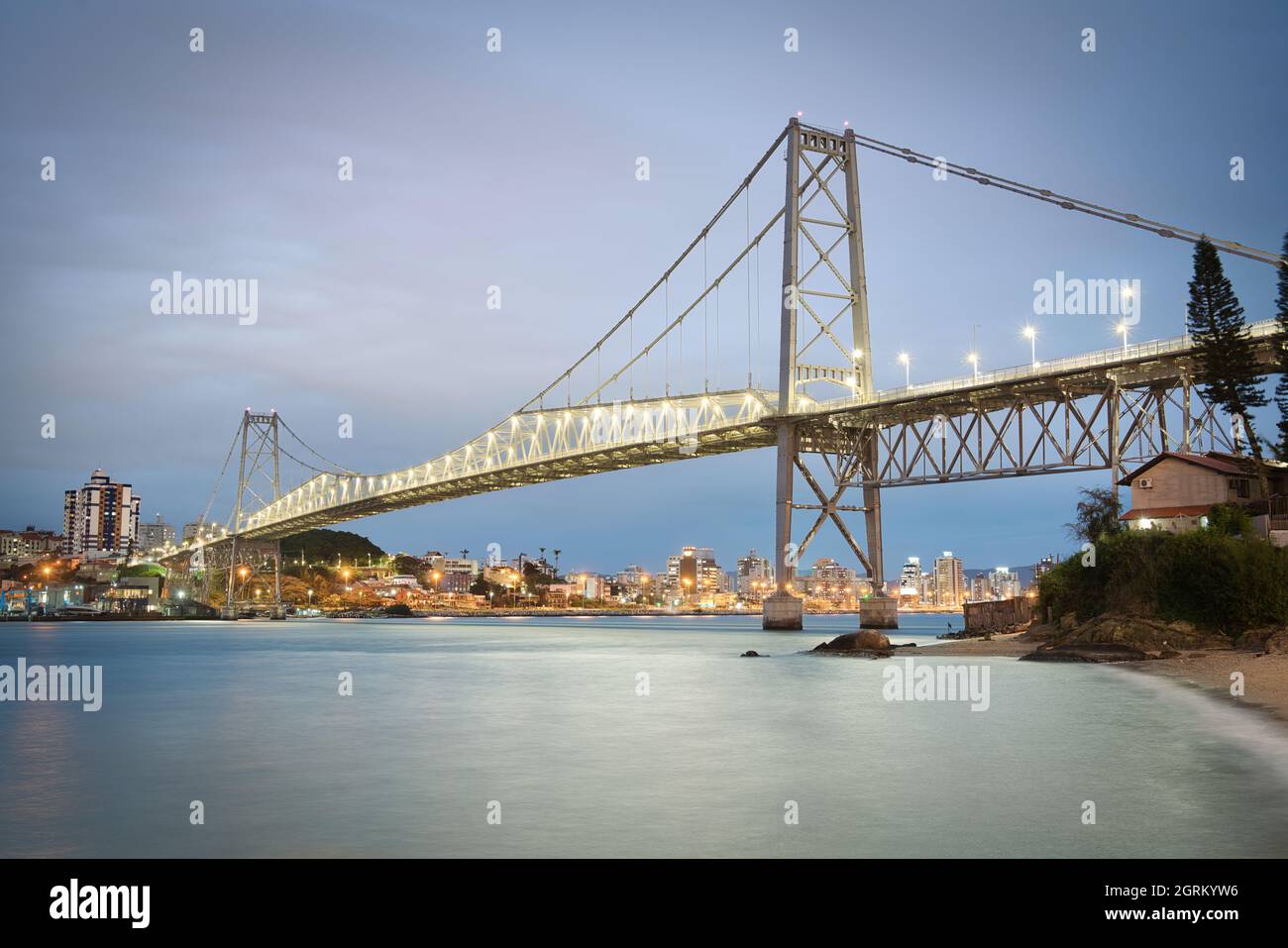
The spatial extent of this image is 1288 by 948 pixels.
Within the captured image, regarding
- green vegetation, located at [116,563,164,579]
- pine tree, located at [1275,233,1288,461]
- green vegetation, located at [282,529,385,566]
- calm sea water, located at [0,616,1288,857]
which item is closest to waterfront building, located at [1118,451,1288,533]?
pine tree, located at [1275,233,1288,461]

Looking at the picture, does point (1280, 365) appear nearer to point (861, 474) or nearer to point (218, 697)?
point (861, 474)

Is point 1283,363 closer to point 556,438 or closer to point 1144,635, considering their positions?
point 1144,635

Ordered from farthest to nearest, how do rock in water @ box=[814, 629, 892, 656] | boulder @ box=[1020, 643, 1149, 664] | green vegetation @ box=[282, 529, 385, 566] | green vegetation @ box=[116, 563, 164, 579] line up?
green vegetation @ box=[282, 529, 385, 566] → green vegetation @ box=[116, 563, 164, 579] → rock in water @ box=[814, 629, 892, 656] → boulder @ box=[1020, 643, 1149, 664]

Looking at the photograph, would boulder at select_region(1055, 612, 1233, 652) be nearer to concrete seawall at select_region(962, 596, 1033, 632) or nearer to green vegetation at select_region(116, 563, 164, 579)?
concrete seawall at select_region(962, 596, 1033, 632)

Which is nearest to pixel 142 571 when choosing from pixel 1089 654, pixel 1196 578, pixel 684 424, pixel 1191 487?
pixel 684 424

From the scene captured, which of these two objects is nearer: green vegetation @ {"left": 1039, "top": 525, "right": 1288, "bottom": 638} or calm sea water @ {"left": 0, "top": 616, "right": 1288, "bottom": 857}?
calm sea water @ {"left": 0, "top": 616, "right": 1288, "bottom": 857}

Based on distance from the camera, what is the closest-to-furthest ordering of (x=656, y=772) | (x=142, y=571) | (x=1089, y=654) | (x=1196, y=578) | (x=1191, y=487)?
(x=656, y=772), (x=1196, y=578), (x=1089, y=654), (x=1191, y=487), (x=142, y=571)
